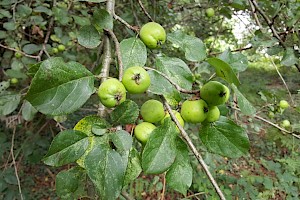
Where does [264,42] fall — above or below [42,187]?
above

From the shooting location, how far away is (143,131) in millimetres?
741

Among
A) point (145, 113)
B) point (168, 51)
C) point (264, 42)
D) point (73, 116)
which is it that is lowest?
point (73, 116)

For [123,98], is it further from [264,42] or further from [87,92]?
[264,42]

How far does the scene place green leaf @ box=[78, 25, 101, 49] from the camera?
3.20ft

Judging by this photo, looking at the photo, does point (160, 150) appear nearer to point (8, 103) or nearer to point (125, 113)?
point (125, 113)

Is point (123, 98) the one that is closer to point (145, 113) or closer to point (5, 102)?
point (145, 113)

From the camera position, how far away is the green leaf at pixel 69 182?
0.80m

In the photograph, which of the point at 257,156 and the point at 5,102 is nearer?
the point at 5,102

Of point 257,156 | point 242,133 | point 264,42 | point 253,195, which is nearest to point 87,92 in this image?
point 242,133

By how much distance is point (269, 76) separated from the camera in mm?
8367

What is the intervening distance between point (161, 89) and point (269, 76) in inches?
324

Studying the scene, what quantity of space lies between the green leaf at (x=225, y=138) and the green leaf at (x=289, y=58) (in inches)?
28.2

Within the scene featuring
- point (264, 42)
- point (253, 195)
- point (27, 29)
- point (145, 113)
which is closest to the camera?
point (145, 113)

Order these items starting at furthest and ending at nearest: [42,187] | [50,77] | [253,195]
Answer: [42,187], [253,195], [50,77]
